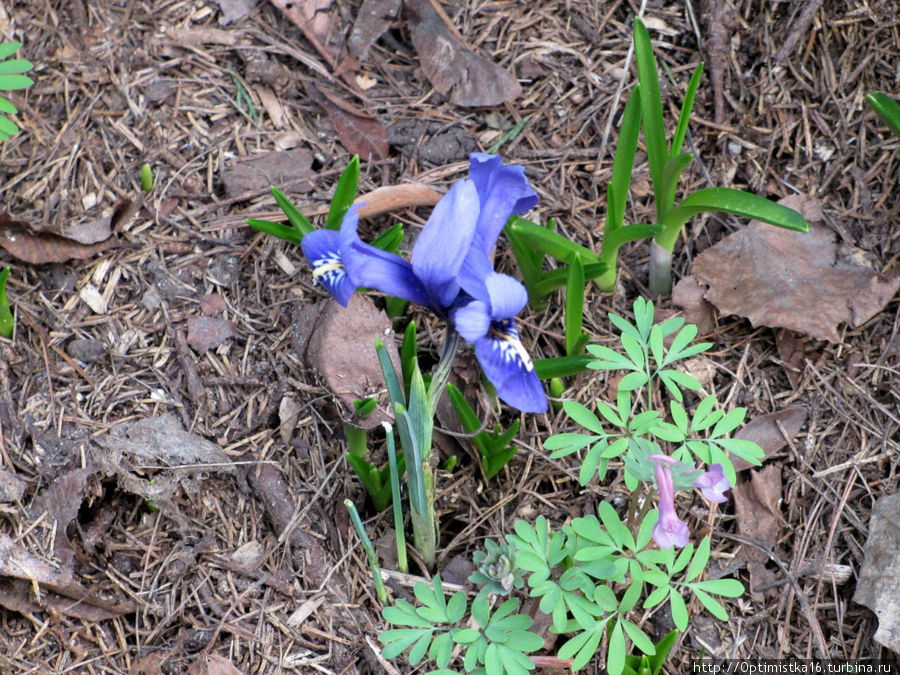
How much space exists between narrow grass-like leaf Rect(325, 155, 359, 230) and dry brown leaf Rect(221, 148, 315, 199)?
1.03ft

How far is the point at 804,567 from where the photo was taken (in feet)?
7.97

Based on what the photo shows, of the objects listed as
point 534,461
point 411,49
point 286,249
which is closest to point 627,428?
point 534,461

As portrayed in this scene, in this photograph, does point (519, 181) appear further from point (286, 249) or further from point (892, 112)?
point (892, 112)

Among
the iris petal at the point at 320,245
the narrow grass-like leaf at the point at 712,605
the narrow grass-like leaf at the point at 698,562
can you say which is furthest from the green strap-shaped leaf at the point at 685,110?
the narrow grass-like leaf at the point at 712,605

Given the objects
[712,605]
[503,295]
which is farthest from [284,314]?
[712,605]

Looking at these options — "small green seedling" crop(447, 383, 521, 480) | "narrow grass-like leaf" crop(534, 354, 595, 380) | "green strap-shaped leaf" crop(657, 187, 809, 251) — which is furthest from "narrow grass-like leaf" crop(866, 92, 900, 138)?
"small green seedling" crop(447, 383, 521, 480)

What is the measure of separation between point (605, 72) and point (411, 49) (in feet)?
2.48

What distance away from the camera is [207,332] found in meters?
2.74

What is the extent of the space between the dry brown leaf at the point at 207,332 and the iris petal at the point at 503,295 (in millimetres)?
1083

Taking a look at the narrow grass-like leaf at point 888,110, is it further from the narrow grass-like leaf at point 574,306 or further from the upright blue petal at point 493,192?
the upright blue petal at point 493,192

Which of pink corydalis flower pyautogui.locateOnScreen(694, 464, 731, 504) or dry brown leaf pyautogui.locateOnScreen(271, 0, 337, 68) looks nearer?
pink corydalis flower pyautogui.locateOnScreen(694, 464, 731, 504)

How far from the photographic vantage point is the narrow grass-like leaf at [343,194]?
269 cm

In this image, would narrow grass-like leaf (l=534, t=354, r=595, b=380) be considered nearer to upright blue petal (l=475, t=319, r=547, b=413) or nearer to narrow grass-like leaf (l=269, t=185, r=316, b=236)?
upright blue petal (l=475, t=319, r=547, b=413)

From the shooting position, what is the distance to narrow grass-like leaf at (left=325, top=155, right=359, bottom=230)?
106 inches
